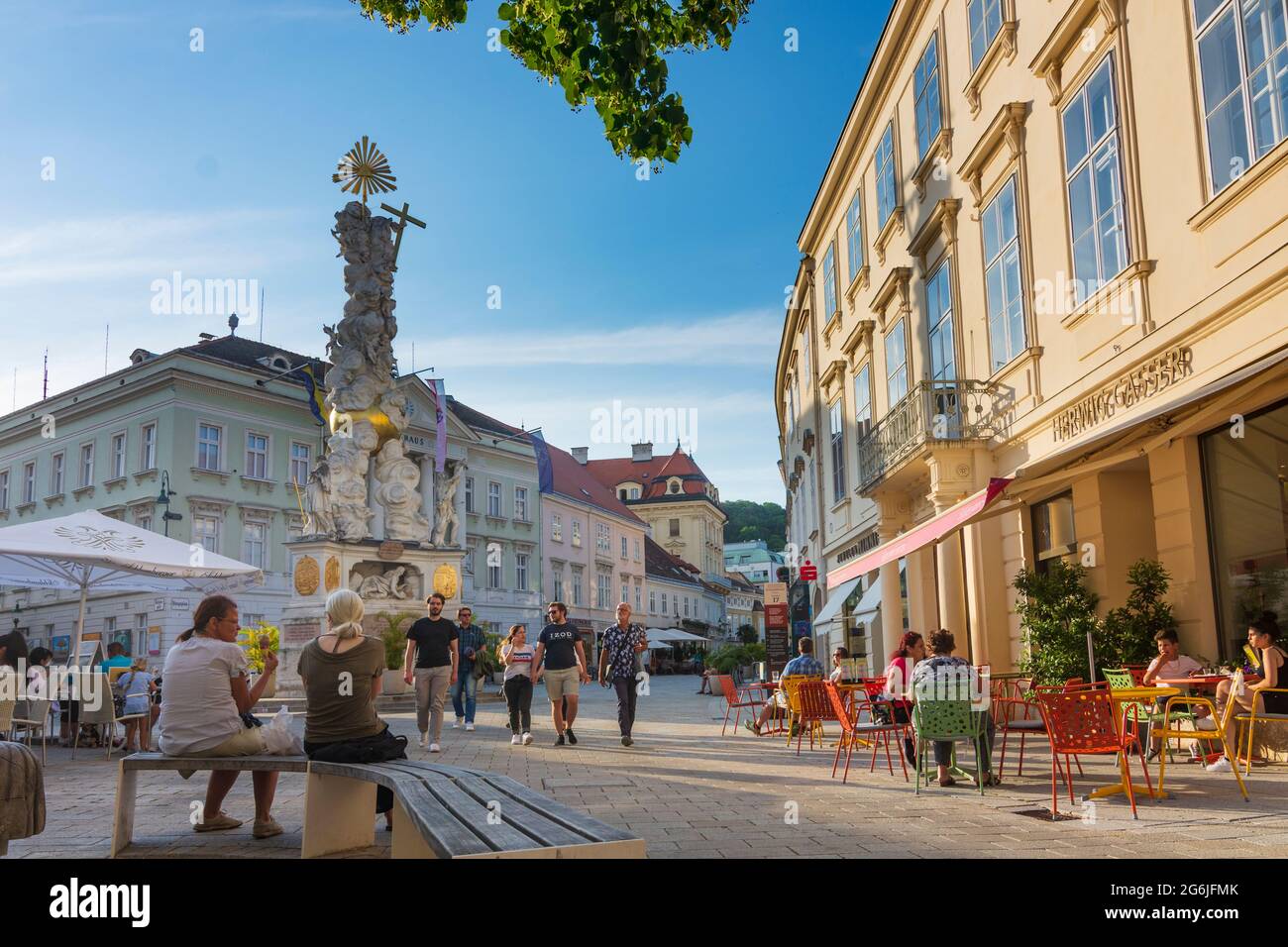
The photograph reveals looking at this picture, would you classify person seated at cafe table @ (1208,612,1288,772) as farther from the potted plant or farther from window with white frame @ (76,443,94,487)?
window with white frame @ (76,443,94,487)

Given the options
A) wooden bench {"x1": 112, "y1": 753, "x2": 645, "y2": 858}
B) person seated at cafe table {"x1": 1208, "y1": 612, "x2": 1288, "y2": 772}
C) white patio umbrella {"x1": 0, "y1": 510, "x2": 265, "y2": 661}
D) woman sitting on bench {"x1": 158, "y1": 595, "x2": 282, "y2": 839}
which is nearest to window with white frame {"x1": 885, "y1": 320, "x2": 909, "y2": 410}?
person seated at cafe table {"x1": 1208, "y1": 612, "x2": 1288, "y2": 772}

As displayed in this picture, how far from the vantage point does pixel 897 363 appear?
21.4 meters

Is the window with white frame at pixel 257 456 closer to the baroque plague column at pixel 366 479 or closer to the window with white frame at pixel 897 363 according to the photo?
the baroque plague column at pixel 366 479

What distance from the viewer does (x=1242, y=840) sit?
631cm

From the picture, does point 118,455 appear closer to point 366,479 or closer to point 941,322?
point 366,479

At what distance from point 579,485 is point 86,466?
1277 inches

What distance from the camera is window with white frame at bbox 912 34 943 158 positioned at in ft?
61.0

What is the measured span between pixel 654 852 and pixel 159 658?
3788 cm

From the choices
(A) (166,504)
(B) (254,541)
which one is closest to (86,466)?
(B) (254,541)

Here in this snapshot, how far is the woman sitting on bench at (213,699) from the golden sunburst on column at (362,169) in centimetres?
2194

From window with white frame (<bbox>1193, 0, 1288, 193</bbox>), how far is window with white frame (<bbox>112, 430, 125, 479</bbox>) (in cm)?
4350

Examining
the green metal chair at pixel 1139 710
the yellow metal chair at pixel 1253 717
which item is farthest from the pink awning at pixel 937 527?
the yellow metal chair at pixel 1253 717
